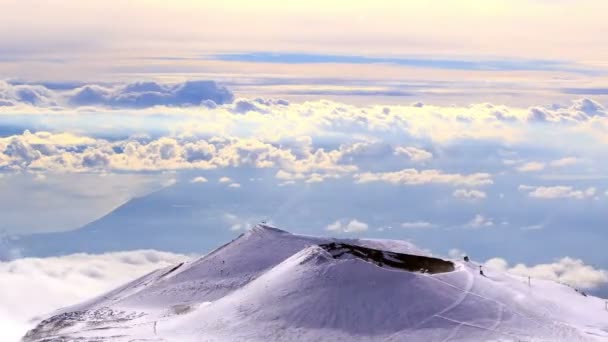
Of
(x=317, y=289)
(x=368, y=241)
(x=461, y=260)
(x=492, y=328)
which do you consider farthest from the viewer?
(x=368, y=241)

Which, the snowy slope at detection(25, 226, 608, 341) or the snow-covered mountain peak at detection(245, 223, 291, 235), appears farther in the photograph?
the snow-covered mountain peak at detection(245, 223, 291, 235)

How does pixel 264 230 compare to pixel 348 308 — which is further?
pixel 264 230

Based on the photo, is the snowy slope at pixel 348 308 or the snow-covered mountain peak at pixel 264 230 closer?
the snowy slope at pixel 348 308

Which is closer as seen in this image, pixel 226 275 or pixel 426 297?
pixel 426 297

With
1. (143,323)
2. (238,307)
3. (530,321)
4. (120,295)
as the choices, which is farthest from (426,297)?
(120,295)

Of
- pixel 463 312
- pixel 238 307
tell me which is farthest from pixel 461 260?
pixel 238 307

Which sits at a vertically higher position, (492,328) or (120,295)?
(492,328)

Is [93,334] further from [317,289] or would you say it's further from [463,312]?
[463,312]

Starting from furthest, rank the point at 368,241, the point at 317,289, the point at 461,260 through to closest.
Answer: the point at 368,241, the point at 461,260, the point at 317,289
